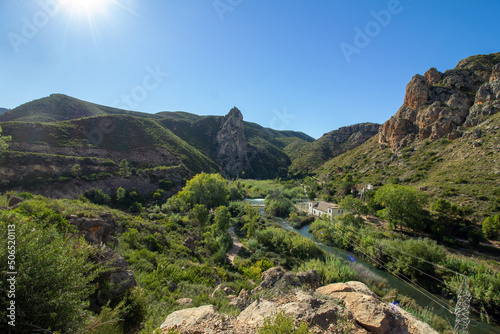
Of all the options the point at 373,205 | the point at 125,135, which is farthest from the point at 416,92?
the point at 125,135

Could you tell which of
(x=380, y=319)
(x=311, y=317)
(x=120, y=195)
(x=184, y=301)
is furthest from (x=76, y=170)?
(x=380, y=319)

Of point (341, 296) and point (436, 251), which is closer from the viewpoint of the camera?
point (341, 296)

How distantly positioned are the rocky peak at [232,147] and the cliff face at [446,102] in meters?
60.0

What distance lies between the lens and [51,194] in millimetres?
30469

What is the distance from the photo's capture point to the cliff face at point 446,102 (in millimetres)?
39469

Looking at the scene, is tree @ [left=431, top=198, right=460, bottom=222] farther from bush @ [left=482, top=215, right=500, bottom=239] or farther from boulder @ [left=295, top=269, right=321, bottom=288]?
boulder @ [left=295, top=269, right=321, bottom=288]

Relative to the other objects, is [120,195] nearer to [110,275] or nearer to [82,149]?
[82,149]

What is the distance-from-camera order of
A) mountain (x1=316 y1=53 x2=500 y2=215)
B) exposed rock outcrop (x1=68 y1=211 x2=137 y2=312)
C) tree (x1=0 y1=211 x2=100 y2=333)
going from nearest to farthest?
tree (x1=0 y1=211 x2=100 y2=333), exposed rock outcrop (x1=68 y1=211 x2=137 y2=312), mountain (x1=316 y1=53 x2=500 y2=215)

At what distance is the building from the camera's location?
106ft

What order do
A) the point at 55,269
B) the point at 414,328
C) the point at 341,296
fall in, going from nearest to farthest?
the point at 55,269, the point at 414,328, the point at 341,296

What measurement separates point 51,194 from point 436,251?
49089mm

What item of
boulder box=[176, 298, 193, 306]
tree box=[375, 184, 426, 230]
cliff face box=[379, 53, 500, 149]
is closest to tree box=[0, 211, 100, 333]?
boulder box=[176, 298, 193, 306]

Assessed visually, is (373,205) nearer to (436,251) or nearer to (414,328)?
(436,251)

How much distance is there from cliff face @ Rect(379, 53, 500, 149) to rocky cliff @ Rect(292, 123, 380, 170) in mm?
32182
